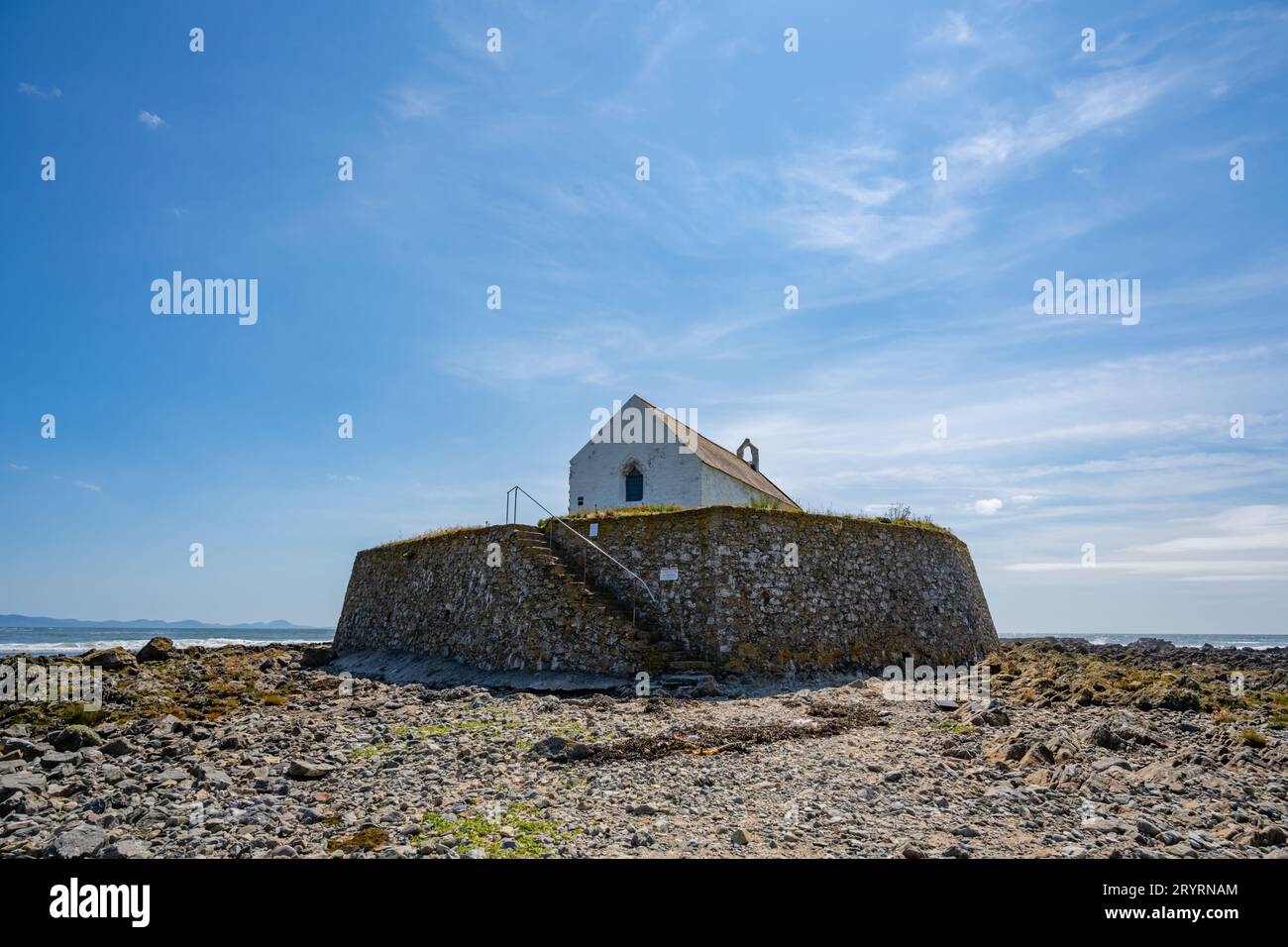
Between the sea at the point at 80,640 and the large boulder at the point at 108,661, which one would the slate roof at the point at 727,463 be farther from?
the sea at the point at 80,640

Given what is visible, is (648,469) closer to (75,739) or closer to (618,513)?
(618,513)

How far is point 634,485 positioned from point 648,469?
3.33ft

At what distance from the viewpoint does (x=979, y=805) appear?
6.67 metres

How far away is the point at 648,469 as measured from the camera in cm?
2481

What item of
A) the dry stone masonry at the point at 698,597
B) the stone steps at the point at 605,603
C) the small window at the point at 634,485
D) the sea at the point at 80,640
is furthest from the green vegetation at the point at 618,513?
the sea at the point at 80,640

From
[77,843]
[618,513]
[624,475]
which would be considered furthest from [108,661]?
[624,475]

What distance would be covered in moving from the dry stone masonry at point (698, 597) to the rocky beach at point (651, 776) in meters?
2.09

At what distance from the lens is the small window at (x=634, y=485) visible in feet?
82.7

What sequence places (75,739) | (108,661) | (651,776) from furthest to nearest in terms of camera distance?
(108,661) < (75,739) < (651,776)

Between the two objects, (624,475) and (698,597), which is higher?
(624,475)
